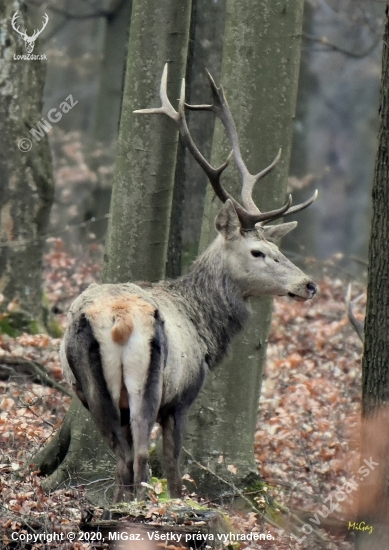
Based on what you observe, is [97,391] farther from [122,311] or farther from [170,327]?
[170,327]

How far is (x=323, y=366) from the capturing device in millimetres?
10570

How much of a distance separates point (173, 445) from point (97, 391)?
925 millimetres

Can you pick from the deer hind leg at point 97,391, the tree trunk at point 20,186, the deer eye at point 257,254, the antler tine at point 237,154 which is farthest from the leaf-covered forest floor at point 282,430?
the antler tine at point 237,154

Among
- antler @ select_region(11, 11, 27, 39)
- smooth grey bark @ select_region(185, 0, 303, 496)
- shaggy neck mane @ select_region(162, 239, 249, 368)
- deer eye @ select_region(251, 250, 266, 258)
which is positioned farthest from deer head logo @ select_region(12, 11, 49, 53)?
deer eye @ select_region(251, 250, 266, 258)

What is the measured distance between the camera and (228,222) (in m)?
7.16

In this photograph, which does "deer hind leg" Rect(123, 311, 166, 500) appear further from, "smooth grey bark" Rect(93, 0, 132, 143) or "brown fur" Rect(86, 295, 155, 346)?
"smooth grey bark" Rect(93, 0, 132, 143)

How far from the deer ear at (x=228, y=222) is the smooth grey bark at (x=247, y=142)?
0.35 m

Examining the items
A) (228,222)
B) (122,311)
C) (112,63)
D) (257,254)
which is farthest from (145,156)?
(112,63)

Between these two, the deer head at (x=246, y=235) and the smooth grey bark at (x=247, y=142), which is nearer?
the deer head at (x=246, y=235)

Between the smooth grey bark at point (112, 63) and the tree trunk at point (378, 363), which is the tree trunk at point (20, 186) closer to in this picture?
the tree trunk at point (378, 363)

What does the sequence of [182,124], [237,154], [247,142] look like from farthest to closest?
[247,142]
[237,154]
[182,124]

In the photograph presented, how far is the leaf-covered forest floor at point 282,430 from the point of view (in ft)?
19.1

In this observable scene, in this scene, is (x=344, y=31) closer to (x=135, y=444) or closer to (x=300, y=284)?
(x=300, y=284)

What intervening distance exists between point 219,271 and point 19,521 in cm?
272
